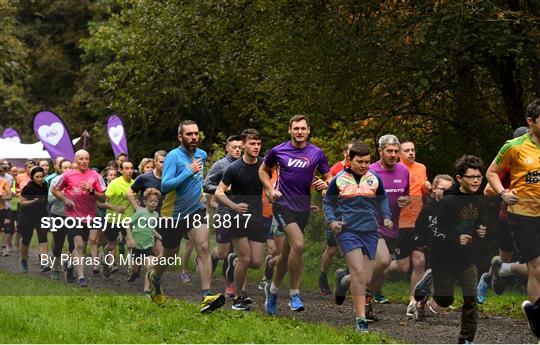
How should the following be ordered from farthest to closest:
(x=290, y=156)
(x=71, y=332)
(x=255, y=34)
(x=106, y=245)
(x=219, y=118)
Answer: (x=219, y=118) → (x=255, y=34) → (x=106, y=245) → (x=290, y=156) → (x=71, y=332)

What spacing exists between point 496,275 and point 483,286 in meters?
0.21

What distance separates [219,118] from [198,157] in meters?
28.5

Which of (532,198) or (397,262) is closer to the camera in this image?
(532,198)

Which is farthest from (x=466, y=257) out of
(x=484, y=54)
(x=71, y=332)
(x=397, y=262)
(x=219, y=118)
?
(x=219, y=118)

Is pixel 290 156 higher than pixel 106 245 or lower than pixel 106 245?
Result: higher

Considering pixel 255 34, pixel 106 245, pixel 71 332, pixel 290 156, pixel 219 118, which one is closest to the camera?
pixel 71 332

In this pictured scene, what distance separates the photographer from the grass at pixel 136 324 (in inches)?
408

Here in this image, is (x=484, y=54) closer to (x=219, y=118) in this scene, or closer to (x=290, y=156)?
(x=290, y=156)

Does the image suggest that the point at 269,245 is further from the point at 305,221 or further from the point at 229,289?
the point at 305,221

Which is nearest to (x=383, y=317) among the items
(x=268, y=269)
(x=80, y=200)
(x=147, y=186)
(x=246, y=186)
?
(x=268, y=269)

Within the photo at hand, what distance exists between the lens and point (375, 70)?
1761cm

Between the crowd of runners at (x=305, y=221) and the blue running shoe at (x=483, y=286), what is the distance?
14 millimetres

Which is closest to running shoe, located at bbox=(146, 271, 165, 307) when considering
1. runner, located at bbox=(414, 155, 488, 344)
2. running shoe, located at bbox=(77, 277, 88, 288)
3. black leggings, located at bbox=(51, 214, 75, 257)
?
black leggings, located at bbox=(51, 214, 75, 257)

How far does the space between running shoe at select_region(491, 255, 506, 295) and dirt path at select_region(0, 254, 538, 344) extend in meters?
0.42
